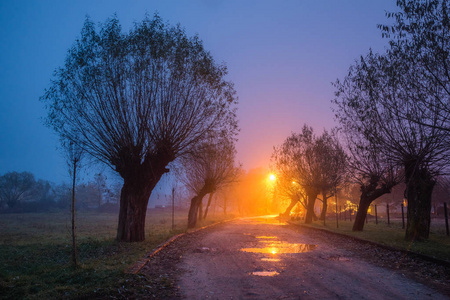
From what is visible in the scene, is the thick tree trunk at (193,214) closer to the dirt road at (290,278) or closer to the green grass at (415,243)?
the green grass at (415,243)

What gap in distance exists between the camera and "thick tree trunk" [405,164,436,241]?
16.4 meters

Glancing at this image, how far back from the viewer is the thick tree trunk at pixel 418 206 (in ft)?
53.8

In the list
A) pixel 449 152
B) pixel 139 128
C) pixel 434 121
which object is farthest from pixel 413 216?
pixel 139 128

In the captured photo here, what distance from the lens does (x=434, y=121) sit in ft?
46.1

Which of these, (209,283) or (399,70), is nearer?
(209,283)

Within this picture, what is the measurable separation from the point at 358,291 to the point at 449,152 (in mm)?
9782

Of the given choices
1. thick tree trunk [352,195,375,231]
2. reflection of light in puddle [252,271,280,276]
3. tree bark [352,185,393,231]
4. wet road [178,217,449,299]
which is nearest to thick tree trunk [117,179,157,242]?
wet road [178,217,449,299]

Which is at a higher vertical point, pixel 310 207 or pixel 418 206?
pixel 418 206

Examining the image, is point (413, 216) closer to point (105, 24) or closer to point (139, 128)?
point (139, 128)

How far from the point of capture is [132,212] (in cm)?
1720

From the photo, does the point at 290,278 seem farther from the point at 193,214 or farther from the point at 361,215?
the point at 193,214

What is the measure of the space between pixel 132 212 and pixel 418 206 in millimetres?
13977

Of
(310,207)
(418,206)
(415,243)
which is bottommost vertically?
(310,207)

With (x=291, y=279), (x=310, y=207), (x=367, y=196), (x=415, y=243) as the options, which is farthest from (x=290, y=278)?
(x=310, y=207)
